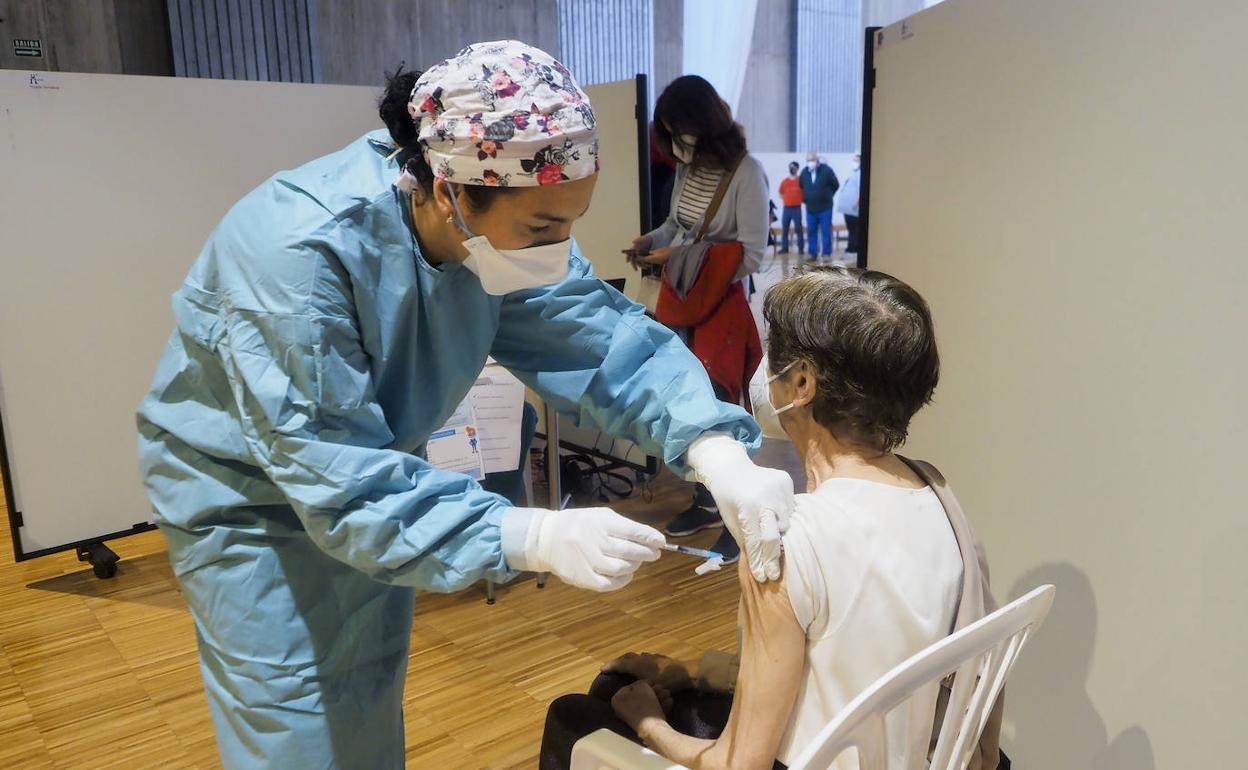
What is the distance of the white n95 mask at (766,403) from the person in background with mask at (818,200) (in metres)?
3.30

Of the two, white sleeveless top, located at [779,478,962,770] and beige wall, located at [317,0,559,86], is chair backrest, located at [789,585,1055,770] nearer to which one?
white sleeveless top, located at [779,478,962,770]

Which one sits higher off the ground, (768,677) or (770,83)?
(770,83)

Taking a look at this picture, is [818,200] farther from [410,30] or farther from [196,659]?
[196,659]

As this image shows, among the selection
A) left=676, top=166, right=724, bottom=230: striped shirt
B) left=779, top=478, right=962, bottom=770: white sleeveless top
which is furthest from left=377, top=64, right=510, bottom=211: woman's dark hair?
left=676, top=166, right=724, bottom=230: striped shirt

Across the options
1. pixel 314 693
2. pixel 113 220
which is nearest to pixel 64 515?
pixel 113 220

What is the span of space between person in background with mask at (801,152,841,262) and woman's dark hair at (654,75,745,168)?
5.45ft

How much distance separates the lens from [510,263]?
114cm

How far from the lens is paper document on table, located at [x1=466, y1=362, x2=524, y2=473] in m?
2.86

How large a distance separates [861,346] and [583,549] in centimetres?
46

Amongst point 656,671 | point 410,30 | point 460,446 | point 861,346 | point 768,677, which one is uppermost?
point 410,30

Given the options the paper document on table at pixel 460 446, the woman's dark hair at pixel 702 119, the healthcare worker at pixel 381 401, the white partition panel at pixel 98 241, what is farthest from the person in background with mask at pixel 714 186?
the healthcare worker at pixel 381 401

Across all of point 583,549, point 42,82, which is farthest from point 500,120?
point 42,82

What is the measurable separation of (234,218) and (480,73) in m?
0.33

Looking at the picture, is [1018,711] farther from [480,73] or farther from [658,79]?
[658,79]
